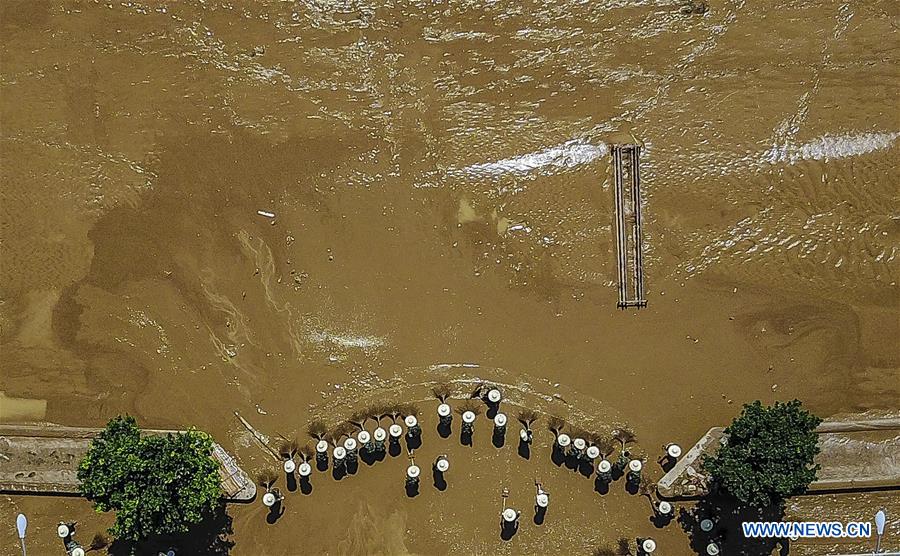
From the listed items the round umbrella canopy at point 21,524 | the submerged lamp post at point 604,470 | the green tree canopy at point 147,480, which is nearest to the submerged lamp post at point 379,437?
the green tree canopy at point 147,480

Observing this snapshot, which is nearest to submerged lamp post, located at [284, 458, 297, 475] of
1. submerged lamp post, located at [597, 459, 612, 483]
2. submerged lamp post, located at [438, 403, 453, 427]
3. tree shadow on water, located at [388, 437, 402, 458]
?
tree shadow on water, located at [388, 437, 402, 458]

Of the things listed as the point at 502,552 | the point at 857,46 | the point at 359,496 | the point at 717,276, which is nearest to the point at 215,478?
the point at 359,496

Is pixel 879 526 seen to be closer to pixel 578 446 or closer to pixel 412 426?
pixel 578 446

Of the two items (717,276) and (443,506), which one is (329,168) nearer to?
(443,506)

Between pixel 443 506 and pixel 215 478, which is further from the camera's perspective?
pixel 443 506

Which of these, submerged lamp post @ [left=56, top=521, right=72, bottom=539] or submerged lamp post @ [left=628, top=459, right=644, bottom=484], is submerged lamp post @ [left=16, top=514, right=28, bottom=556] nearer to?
submerged lamp post @ [left=56, top=521, right=72, bottom=539]

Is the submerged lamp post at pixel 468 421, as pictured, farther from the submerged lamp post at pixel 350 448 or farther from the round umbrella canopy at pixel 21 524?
the round umbrella canopy at pixel 21 524
